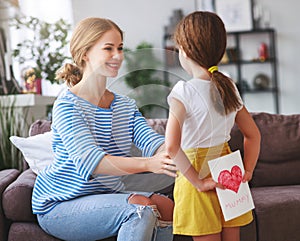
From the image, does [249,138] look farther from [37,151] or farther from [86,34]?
[37,151]

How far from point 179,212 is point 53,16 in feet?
15.3

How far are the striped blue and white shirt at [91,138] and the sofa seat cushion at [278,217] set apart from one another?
0.70 metres

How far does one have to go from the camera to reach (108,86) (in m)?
Answer: 1.41

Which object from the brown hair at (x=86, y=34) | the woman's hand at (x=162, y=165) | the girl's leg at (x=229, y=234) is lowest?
the girl's leg at (x=229, y=234)

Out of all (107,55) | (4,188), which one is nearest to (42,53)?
(4,188)

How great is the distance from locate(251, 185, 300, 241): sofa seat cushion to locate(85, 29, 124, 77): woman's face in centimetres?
98

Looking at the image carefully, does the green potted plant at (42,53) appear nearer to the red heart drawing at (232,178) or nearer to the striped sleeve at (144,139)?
the striped sleeve at (144,139)

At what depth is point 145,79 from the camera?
4.57 ft

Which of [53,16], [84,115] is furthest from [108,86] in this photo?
[53,16]

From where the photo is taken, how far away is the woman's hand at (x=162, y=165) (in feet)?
4.78

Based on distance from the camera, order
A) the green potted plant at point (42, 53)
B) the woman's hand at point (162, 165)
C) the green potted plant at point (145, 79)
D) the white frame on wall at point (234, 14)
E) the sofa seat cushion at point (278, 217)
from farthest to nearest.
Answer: the white frame on wall at point (234, 14), the green potted plant at point (42, 53), the sofa seat cushion at point (278, 217), the woman's hand at point (162, 165), the green potted plant at point (145, 79)

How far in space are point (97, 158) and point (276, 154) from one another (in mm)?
1359

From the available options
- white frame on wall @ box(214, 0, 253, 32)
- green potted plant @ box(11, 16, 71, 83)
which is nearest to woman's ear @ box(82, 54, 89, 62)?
green potted plant @ box(11, 16, 71, 83)

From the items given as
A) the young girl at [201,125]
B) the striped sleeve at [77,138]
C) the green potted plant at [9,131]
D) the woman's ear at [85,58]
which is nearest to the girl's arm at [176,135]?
the young girl at [201,125]
